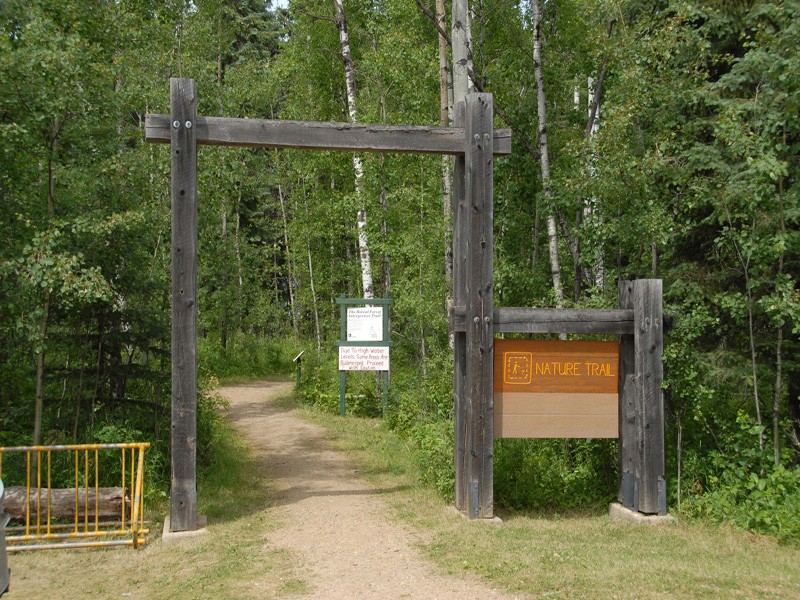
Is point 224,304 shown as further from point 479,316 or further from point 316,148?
point 479,316

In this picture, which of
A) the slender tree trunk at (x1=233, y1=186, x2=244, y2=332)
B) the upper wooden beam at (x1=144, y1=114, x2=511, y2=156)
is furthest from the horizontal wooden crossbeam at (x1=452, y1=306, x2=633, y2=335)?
the slender tree trunk at (x1=233, y1=186, x2=244, y2=332)

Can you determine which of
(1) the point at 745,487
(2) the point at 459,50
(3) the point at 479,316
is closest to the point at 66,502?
(3) the point at 479,316

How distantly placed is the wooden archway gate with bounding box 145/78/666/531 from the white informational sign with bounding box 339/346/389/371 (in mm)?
8096

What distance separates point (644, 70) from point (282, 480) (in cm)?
753

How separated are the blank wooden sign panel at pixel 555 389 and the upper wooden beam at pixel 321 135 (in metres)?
2.28

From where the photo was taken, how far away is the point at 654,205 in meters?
10.1

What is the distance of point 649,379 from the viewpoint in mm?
8773

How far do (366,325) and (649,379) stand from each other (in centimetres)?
902

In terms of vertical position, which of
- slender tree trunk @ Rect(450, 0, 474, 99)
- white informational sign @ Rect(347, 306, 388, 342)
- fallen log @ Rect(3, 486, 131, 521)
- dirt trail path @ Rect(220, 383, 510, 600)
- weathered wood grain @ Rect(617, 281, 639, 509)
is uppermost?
slender tree trunk @ Rect(450, 0, 474, 99)

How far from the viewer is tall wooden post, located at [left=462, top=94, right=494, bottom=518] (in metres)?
8.49

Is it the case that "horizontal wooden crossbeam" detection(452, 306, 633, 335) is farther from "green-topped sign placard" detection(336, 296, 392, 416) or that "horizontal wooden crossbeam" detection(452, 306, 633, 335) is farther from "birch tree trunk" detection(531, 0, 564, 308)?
"green-topped sign placard" detection(336, 296, 392, 416)

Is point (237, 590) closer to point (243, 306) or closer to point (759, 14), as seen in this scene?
point (759, 14)

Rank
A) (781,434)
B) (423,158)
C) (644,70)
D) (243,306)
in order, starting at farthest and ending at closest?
(243,306), (423,158), (644,70), (781,434)

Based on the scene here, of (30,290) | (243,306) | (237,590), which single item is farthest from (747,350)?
(243,306)
